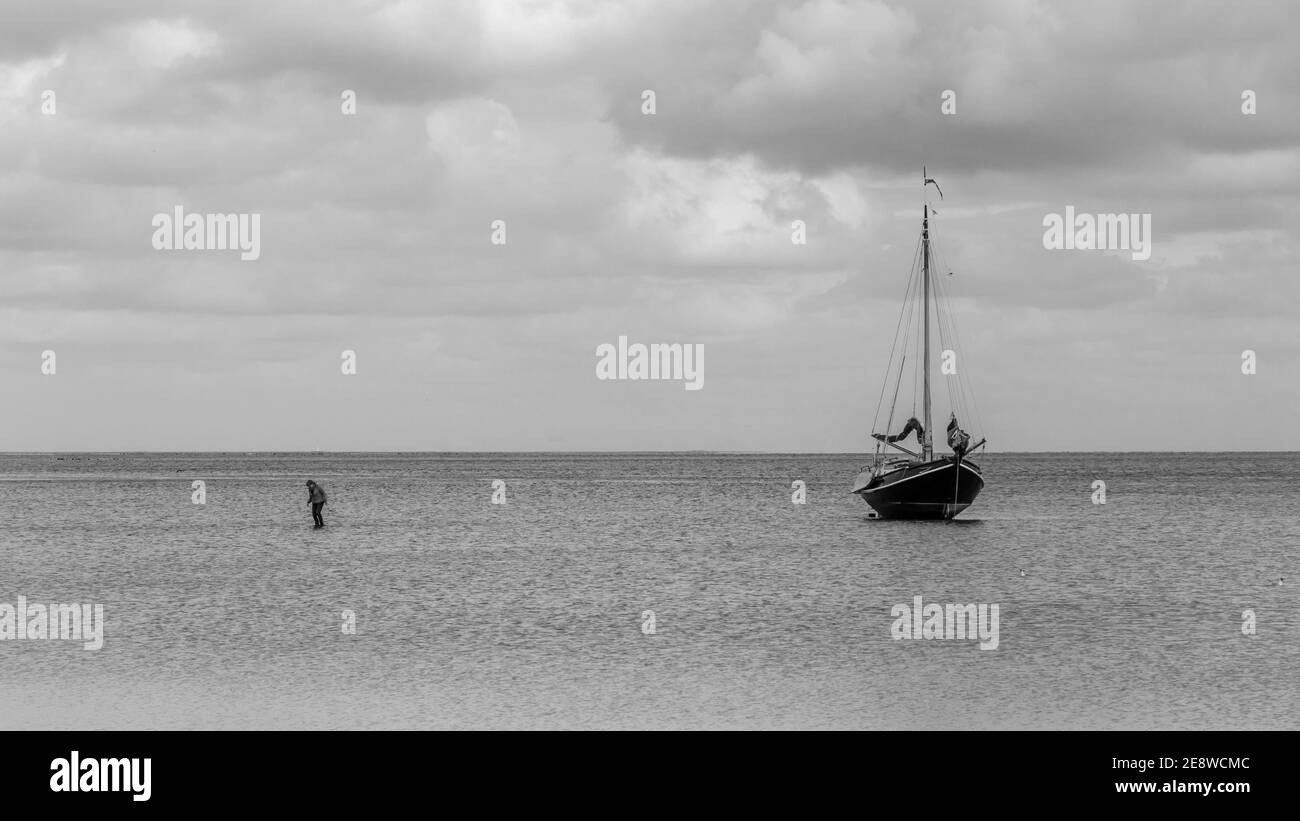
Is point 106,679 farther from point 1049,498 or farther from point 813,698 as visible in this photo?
point 1049,498

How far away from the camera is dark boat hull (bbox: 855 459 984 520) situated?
63844mm

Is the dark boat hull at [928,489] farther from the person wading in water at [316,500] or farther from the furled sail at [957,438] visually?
the person wading in water at [316,500]


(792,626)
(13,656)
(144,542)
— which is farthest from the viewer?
(144,542)

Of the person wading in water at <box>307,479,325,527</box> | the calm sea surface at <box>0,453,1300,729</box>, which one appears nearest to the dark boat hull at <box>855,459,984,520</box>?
the calm sea surface at <box>0,453,1300,729</box>

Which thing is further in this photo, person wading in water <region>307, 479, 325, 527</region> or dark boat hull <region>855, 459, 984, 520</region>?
person wading in water <region>307, 479, 325, 527</region>

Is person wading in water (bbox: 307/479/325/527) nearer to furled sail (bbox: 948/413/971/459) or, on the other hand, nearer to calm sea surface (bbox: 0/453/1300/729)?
calm sea surface (bbox: 0/453/1300/729)

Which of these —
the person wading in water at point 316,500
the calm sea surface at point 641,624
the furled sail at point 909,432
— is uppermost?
the furled sail at point 909,432

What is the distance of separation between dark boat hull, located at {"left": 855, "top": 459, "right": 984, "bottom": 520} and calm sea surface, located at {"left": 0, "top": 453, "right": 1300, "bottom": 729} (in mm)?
1019

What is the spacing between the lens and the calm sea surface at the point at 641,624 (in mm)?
20484

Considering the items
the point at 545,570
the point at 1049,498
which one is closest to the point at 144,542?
the point at 545,570

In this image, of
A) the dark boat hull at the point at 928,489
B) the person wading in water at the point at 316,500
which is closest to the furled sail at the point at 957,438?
the dark boat hull at the point at 928,489

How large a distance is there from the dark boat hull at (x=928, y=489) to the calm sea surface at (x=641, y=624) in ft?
3.34
